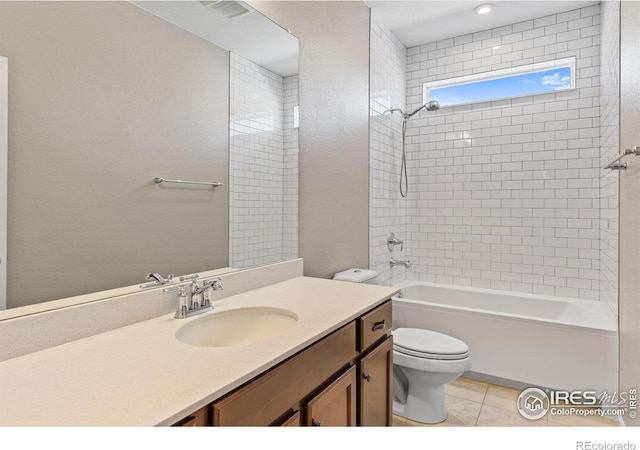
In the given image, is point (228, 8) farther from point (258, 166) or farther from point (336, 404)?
point (336, 404)

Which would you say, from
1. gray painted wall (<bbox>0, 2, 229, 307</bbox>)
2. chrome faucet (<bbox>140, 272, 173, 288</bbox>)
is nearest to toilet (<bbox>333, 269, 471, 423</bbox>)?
gray painted wall (<bbox>0, 2, 229, 307</bbox>)

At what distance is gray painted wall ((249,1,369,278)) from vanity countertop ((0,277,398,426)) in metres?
1.12

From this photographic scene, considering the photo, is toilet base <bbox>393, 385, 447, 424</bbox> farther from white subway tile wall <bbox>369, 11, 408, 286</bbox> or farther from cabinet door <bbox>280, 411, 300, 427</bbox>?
cabinet door <bbox>280, 411, 300, 427</bbox>

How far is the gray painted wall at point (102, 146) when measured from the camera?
1.02m

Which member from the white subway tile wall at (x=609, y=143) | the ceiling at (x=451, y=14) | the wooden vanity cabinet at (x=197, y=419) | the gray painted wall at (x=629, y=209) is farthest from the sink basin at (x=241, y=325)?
the ceiling at (x=451, y=14)

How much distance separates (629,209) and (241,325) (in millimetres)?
1973

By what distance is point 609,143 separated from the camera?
99.1 inches

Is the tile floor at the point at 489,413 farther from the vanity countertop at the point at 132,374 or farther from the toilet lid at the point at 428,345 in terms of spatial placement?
the vanity countertop at the point at 132,374

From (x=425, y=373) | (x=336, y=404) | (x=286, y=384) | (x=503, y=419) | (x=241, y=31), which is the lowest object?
(x=503, y=419)

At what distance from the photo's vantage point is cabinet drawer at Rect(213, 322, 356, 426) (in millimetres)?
855

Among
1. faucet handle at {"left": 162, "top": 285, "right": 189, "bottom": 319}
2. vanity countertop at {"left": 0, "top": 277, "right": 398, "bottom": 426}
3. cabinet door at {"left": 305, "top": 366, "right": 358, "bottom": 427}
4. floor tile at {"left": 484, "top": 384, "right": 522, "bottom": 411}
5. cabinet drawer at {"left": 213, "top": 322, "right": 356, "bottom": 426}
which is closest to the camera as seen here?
vanity countertop at {"left": 0, "top": 277, "right": 398, "bottom": 426}

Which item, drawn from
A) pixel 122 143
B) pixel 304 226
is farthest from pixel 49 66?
pixel 304 226

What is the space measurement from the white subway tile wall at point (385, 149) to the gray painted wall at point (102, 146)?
1.73 m

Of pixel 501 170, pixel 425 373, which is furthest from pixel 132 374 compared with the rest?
pixel 501 170
